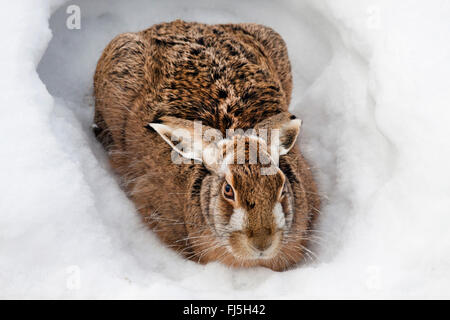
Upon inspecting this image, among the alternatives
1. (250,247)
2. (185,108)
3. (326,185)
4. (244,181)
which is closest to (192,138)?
(185,108)

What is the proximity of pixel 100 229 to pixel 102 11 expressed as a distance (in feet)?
11.3

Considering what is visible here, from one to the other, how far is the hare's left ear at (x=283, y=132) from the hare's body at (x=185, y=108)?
8.3 inches

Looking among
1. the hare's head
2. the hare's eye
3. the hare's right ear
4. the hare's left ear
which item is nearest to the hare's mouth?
the hare's head

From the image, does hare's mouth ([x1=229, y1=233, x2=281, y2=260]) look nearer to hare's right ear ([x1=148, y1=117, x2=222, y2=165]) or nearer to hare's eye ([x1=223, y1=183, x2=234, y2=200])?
hare's eye ([x1=223, y1=183, x2=234, y2=200])

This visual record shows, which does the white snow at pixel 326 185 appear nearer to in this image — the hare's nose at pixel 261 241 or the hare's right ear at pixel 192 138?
the hare's nose at pixel 261 241

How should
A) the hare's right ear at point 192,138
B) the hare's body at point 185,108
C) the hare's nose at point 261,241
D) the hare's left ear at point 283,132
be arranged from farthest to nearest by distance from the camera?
the hare's body at point 185,108 < the hare's left ear at point 283,132 < the hare's right ear at point 192,138 < the hare's nose at point 261,241

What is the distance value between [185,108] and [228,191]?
46.3 inches

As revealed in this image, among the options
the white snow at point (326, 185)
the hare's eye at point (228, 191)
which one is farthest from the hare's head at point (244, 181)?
the white snow at point (326, 185)

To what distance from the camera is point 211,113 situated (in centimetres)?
479

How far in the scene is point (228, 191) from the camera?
411cm

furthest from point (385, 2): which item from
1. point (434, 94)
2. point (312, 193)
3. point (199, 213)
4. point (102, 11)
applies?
point (102, 11)

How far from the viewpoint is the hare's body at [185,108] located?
4.79 meters

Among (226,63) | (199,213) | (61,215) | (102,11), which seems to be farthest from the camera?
(102,11)

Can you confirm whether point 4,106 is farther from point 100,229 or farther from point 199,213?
point 199,213
